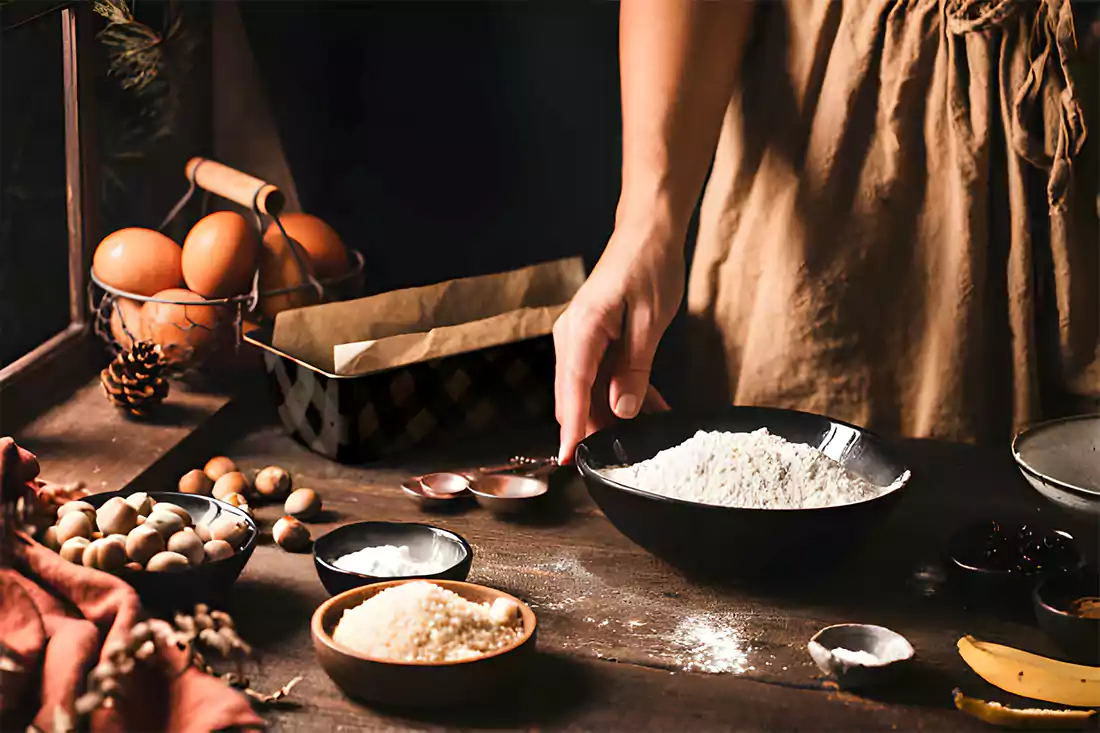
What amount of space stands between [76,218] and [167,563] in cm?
77

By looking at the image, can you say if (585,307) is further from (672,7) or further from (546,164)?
(546,164)

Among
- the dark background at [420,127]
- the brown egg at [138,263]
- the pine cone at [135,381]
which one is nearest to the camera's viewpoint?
the pine cone at [135,381]

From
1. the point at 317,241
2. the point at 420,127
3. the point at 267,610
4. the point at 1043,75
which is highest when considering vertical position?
the point at 1043,75

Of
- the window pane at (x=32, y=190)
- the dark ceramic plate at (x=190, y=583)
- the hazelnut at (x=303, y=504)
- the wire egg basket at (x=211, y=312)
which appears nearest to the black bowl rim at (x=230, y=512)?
the dark ceramic plate at (x=190, y=583)

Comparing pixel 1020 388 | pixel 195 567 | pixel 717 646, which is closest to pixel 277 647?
pixel 195 567

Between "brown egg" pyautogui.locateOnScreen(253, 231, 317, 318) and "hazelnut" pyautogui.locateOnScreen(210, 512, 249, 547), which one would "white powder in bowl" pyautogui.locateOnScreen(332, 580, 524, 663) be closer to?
"hazelnut" pyautogui.locateOnScreen(210, 512, 249, 547)

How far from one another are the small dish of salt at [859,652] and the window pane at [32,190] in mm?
1021

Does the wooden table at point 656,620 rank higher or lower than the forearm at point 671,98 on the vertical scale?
lower

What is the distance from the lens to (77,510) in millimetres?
949

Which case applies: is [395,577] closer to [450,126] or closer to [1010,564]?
[1010,564]

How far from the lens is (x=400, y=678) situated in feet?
2.56

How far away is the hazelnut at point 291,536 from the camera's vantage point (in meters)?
1.07

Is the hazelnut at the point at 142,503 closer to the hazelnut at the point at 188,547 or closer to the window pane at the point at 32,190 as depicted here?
the hazelnut at the point at 188,547

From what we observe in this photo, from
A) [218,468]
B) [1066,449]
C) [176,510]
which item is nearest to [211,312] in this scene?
[218,468]
